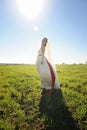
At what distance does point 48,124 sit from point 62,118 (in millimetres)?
812

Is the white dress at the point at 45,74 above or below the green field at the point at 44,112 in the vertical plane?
above

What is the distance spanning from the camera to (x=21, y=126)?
7.25 metres

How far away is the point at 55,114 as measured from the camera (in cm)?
835

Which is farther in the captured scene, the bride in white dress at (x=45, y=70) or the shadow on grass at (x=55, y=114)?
the bride in white dress at (x=45, y=70)

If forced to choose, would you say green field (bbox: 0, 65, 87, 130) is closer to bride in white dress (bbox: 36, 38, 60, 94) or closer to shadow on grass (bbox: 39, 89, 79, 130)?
shadow on grass (bbox: 39, 89, 79, 130)

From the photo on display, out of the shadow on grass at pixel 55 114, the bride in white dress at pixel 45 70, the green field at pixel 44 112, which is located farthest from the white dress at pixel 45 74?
the shadow on grass at pixel 55 114

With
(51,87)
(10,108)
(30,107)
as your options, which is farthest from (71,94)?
(10,108)

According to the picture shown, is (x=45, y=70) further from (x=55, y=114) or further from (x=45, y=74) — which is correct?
(x=55, y=114)

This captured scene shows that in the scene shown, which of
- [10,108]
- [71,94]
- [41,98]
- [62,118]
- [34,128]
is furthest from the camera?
[71,94]

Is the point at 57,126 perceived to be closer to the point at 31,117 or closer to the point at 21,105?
the point at 31,117

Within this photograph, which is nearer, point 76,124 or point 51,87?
point 76,124

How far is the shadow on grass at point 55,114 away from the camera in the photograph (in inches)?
287

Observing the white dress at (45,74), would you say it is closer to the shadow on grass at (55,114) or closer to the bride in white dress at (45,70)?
the bride in white dress at (45,70)

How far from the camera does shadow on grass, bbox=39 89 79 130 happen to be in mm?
7283
